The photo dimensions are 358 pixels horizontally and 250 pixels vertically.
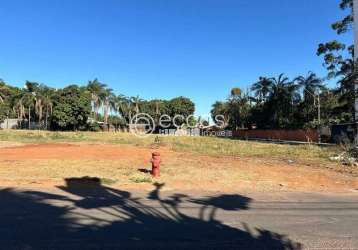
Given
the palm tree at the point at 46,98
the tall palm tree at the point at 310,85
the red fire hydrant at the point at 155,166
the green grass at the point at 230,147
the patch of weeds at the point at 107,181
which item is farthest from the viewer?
the palm tree at the point at 46,98

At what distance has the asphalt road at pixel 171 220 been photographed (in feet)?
20.9

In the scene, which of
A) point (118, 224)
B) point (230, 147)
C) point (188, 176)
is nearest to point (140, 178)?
point (188, 176)

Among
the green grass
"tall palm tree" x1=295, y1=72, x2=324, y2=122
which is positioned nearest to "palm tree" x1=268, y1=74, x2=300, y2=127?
"tall palm tree" x1=295, y1=72, x2=324, y2=122

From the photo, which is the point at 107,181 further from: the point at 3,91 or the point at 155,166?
the point at 3,91

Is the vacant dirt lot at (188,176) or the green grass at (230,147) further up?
the green grass at (230,147)

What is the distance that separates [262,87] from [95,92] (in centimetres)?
4103

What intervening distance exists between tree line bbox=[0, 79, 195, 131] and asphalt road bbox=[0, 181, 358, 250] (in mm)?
78993

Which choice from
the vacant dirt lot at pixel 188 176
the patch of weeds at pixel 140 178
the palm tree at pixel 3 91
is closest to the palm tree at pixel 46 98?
the palm tree at pixel 3 91

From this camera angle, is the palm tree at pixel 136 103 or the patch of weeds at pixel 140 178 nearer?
the patch of weeds at pixel 140 178

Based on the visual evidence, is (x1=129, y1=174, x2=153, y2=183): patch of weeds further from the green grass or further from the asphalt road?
the green grass

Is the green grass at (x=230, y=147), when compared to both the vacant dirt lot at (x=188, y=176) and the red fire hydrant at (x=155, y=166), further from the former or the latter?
the red fire hydrant at (x=155, y=166)

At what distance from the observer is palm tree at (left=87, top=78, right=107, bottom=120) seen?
331 feet

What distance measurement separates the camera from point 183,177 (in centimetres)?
1530

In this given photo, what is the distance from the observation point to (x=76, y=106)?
87438 millimetres
